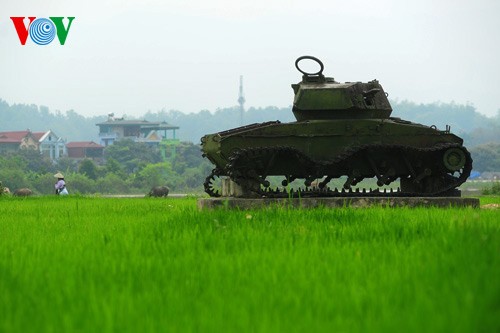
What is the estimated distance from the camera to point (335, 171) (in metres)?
13.9

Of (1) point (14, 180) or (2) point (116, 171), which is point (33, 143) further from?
(1) point (14, 180)

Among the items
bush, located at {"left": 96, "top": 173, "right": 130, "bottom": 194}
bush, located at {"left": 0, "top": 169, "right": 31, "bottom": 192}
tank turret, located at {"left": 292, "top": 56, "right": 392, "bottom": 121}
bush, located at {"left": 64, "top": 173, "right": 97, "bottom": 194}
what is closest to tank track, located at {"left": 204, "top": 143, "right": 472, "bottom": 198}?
tank turret, located at {"left": 292, "top": 56, "right": 392, "bottom": 121}

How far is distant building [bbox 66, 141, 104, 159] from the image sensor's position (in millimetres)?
145750

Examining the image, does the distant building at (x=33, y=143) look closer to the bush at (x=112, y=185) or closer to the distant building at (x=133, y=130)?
the distant building at (x=133, y=130)

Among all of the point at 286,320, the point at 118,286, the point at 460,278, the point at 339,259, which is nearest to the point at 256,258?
the point at 339,259

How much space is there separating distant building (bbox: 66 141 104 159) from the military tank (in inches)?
5250

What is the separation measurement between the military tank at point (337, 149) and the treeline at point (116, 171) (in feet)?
284

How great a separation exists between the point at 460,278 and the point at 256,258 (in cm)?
150

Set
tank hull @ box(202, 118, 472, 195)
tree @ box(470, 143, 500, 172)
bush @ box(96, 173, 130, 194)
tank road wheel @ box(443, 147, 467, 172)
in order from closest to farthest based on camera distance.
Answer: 1. tank hull @ box(202, 118, 472, 195)
2. tank road wheel @ box(443, 147, 467, 172)
3. bush @ box(96, 173, 130, 194)
4. tree @ box(470, 143, 500, 172)

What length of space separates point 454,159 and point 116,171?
9808cm

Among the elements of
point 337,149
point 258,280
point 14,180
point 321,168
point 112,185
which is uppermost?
point 14,180

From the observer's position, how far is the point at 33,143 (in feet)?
465

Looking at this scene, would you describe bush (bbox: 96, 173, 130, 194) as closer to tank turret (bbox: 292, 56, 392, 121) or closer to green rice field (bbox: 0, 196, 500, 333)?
tank turret (bbox: 292, 56, 392, 121)

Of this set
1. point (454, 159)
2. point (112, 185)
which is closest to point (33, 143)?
point (112, 185)
